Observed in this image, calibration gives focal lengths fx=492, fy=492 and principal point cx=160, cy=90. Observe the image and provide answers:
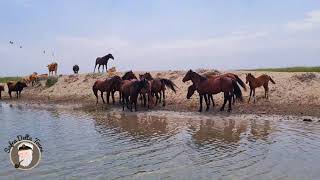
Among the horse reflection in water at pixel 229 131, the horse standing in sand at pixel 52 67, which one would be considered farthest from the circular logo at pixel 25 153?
the horse standing in sand at pixel 52 67

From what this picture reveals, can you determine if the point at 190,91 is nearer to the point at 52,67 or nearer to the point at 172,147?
the point at 172,147

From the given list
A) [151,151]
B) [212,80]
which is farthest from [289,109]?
[151,151]

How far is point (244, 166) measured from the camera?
11.6 meters

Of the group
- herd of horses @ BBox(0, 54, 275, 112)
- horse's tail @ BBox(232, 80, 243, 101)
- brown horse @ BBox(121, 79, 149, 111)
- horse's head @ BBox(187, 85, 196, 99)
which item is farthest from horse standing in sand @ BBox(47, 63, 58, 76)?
horse's tail @ BBox(232, 80, 243, 101)

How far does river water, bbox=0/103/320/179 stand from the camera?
11.0m

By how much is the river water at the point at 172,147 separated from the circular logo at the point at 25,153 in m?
1.67

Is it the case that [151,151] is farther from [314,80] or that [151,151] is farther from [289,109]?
[314,80]

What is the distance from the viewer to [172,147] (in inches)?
554

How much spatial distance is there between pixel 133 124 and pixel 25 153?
11033 millimetres

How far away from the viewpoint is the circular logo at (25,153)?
8.40m

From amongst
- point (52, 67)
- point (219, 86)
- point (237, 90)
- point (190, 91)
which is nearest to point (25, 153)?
point (219, 86)

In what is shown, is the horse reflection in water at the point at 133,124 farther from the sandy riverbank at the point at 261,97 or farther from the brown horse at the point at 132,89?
the sandy riverbank at the point at 261,97

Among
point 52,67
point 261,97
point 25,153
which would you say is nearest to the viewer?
point 25,153

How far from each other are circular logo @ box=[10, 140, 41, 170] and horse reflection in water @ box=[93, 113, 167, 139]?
23.6 feet
